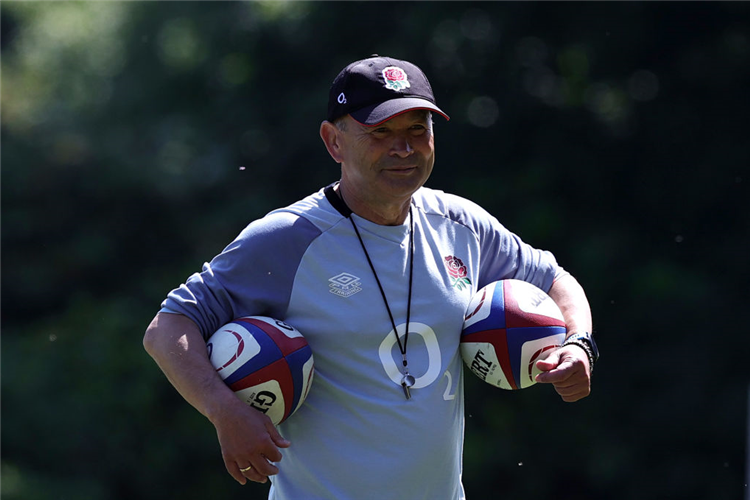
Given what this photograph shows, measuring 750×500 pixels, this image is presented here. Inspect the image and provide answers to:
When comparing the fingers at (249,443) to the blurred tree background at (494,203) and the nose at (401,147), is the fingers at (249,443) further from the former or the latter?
the blurred tree background at (494,203)

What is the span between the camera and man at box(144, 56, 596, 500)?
9.46ft

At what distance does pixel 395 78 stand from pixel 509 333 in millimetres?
861

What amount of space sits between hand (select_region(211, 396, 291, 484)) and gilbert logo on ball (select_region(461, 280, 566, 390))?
0.73 metres

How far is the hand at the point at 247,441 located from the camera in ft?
8.66

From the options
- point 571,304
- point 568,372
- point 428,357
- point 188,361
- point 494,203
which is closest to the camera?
point 188,361

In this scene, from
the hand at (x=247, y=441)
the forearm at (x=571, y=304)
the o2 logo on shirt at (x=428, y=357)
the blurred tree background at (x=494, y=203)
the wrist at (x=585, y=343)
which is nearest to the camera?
the hand at (x=247, y=441)

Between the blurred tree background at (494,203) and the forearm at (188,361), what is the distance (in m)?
6.69

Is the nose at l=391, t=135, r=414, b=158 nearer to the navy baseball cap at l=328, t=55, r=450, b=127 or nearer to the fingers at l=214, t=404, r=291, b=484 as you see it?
the navy baseball cap at l=328, t=55, r=450, b=127

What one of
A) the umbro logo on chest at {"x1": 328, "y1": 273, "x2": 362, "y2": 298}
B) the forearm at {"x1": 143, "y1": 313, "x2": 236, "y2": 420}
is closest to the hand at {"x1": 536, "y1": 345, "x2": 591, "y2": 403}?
the umbro logo on chest at {"x1": 328, "y1": 273, "x2": 362, "y2": 298}

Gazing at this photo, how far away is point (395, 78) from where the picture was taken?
3.02 metres

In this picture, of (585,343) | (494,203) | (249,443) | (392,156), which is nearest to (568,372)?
(585,343)

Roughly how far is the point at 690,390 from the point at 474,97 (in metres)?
3.45

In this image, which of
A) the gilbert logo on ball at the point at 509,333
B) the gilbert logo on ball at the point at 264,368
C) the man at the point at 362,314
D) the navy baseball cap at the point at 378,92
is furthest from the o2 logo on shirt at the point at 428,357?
A: the navy baseball cap at the point at 378,92

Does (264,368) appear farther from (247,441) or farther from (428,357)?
(428,357)
